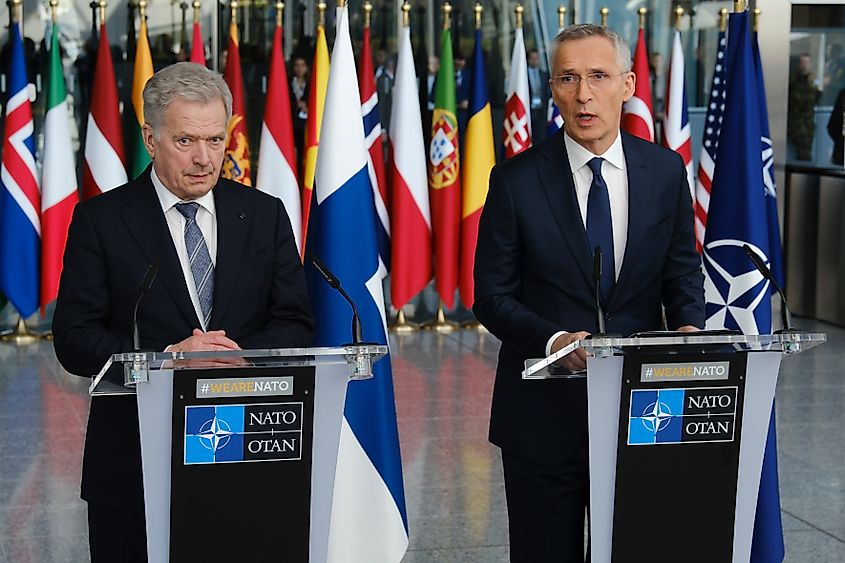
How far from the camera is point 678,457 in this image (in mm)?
2424

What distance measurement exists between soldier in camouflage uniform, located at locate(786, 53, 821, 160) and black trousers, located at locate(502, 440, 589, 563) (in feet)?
29.1

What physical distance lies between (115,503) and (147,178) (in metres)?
0.65

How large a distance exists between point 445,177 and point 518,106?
0.71 m

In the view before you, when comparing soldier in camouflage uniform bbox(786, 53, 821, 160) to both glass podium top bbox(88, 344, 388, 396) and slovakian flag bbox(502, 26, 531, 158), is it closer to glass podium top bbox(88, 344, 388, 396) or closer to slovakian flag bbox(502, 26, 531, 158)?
slovakian flag bbox(502, 26, 531, 158)

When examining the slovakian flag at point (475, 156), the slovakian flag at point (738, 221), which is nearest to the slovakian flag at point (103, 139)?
the slovakian flag at point (475, 156)

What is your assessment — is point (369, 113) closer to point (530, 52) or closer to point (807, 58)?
point (530, 52)

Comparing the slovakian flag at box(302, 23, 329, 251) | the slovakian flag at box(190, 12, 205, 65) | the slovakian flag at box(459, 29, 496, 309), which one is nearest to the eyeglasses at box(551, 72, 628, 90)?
the slovakian flag at box(302, 23, 329, 251)

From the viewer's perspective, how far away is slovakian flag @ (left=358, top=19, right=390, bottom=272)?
8844 millimetres

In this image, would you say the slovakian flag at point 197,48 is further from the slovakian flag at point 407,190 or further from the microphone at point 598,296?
the microphone at point 598,296

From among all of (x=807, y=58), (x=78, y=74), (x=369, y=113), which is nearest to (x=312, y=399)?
(x=369, y=113)

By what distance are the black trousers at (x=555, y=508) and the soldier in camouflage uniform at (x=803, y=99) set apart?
8.87m

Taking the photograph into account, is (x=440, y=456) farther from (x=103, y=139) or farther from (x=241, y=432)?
(x=103, y=139)

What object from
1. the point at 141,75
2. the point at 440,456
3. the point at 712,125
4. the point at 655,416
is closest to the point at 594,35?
the point at 655,416

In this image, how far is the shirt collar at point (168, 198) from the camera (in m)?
2.65
